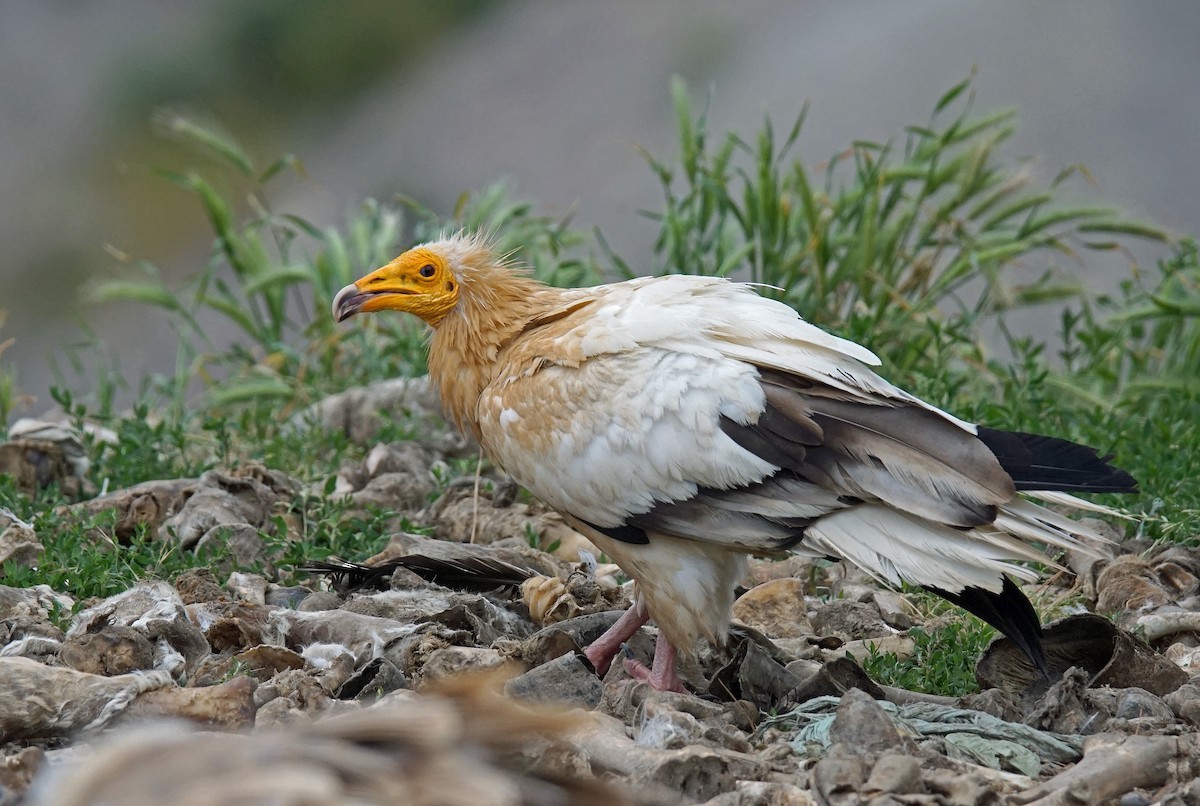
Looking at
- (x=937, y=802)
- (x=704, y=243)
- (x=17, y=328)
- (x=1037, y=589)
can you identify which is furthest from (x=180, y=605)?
(x=17, y=328)

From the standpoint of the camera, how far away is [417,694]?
340cm

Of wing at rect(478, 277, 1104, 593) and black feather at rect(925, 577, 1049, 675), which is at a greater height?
wing at rect(478, 277, 1104, 593)

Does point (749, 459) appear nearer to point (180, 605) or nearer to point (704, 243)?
point (180, 605)

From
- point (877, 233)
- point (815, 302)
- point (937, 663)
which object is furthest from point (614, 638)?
Result: point (877, 233)

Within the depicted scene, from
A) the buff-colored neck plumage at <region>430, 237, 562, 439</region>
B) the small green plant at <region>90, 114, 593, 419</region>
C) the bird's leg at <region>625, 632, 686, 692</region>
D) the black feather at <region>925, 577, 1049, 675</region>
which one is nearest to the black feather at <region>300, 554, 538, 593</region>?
the buff-colored neck plumage at <region>430, 237, 562, 439</region>

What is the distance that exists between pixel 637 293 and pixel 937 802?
1.96 metres

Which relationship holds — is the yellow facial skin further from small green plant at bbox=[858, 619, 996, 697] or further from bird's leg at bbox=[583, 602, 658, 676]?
small green plant at bbox=[858, 619, 996, 697]

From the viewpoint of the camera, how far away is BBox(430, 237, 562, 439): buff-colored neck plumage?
4.56m

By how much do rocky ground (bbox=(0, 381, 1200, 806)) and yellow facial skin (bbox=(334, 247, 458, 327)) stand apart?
83 centimetres

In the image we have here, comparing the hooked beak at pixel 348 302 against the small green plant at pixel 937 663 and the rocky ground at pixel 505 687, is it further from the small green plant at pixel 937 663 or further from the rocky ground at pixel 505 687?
the small green plant at pixel 937 663

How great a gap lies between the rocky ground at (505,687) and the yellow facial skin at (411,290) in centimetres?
83

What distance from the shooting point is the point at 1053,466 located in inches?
147

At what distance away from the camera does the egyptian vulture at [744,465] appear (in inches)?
148

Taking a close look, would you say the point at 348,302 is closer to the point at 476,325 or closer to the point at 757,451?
the point at 476,325
